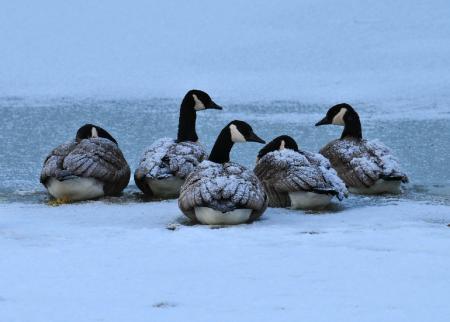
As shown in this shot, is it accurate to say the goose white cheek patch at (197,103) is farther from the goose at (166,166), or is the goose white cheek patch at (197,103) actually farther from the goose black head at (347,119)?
the goose black head at (347,119)

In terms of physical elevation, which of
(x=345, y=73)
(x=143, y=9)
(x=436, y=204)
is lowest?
(x=436, y=204)

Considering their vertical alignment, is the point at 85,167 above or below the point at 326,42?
below

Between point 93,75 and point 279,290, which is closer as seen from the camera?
point 279,290

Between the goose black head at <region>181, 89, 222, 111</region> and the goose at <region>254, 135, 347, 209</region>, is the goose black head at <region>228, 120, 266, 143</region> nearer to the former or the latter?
the goose at <region>254, 135, 347, 209</region>

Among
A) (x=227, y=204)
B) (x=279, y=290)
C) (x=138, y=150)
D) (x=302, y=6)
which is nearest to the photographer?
(x=279, y=290)

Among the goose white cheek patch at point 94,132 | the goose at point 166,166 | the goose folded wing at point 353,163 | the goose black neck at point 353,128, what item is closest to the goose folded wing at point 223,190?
the goose at point 166,166

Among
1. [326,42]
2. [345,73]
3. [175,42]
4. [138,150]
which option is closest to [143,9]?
[175,42]

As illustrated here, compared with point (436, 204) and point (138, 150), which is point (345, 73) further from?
point (436, 204)

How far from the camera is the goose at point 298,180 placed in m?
7.41

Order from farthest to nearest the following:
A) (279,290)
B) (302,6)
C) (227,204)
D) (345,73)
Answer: (302,6) → (345,73) → (227,204) → (279,290)

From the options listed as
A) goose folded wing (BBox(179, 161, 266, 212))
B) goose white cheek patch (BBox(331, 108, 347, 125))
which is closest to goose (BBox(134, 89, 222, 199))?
goose folded wing (BBox(179, 161, 266, 212))

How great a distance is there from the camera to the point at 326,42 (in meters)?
19.3

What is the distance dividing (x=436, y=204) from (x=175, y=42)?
1275 centimetres

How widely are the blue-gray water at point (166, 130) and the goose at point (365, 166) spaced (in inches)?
10.9
